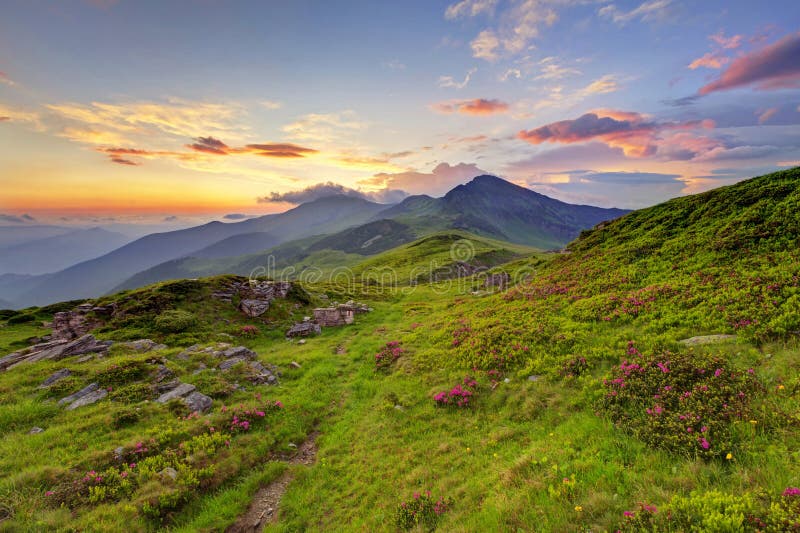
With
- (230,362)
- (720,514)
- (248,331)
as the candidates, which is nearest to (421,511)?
(720,514)

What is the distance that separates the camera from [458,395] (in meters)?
14.2

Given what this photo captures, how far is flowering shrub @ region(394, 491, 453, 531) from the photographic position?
27.1 feet

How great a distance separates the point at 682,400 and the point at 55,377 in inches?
1080

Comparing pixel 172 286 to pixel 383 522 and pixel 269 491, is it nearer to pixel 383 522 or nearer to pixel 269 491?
pixel 269 491

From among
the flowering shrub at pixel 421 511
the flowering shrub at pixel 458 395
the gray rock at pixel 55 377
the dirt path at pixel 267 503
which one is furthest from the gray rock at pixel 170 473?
the gray rock at pixel 55 377

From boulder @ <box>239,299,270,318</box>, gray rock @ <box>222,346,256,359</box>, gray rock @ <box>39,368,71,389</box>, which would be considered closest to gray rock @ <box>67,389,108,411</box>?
gray rock @ <box>39,368,71,389</box>

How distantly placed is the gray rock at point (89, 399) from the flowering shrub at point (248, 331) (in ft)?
36.8

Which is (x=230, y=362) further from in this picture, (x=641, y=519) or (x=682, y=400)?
(x=682, y=400)

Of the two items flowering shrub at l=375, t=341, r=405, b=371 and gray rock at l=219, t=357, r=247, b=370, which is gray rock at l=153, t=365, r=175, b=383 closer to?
gray rock at l=219, t=357, r=247, b=370

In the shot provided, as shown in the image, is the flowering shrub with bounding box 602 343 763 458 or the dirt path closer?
the flowering shrub with bounding box 602 343 763 458

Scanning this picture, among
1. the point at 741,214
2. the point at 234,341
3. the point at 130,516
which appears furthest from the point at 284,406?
the point at 741,214

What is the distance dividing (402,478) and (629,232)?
102 feet

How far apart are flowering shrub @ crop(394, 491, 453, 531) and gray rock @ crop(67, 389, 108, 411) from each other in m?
15.4

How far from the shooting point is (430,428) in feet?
42.2
